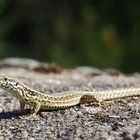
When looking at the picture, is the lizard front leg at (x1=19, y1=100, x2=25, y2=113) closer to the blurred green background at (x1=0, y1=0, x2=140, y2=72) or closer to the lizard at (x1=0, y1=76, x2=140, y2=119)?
the lizard at (x1=0, y1=76, x2=140, y2=119)

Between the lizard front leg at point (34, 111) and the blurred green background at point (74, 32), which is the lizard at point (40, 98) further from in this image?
the blurred green background at point (74, 32)

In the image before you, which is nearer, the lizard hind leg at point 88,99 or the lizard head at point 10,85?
the lizard head at point 10,85

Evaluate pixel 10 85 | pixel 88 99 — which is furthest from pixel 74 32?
pixel 10 85

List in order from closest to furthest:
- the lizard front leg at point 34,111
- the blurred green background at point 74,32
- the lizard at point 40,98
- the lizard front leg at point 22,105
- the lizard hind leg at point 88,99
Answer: the lizard front leg at point 34,111
the lizard at point 40,98
the lizard front leg at point 22,105
the lizard hind leg at point 88,99
the blurred green background at point 74,32

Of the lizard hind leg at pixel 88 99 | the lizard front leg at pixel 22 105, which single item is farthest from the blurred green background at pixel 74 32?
the lizard front leg at pixel 22 105

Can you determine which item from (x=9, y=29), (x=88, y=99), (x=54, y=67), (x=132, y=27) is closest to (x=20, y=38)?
(x=9, y=29)

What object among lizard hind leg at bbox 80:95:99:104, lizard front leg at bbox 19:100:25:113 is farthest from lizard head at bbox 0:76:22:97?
lizard hind leg at bbox 80:95:99:104
